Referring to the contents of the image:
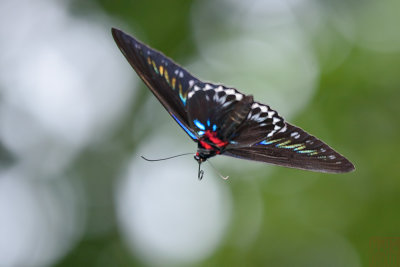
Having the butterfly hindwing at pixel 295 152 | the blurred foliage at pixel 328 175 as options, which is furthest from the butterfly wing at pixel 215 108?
the blurred foliage at pixel 328 175

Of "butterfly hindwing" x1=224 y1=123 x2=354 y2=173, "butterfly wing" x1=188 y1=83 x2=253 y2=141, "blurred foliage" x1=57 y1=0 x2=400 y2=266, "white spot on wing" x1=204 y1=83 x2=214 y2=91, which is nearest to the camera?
"butterfly hindwing" x1=224 y1=123 x2=354 y2=173

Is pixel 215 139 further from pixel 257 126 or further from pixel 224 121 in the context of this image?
pixel 257 126

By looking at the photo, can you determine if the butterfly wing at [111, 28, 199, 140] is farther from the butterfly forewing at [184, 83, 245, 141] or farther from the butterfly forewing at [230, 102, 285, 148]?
the butterfly forewing at [230, 102, 285, 148]

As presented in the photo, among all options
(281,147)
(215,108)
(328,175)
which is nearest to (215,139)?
(215,108)

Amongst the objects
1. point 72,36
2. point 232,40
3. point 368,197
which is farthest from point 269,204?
point 72,36

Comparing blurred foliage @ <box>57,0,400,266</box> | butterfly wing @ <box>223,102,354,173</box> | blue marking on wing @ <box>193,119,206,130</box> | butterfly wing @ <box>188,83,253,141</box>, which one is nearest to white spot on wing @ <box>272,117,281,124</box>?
butterfly wing @ <box>223,102,354,173</box>

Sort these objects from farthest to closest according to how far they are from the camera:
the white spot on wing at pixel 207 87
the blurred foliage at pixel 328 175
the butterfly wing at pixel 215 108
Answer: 1. the blurred foliage at pixel 328 175
2. the white spot on wing at pixel 207 87
3. the butterfly wing at pixel 215 108

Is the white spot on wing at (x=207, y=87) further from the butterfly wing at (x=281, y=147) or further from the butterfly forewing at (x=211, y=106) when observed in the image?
the butterfly wing at (x=281, y=147)
